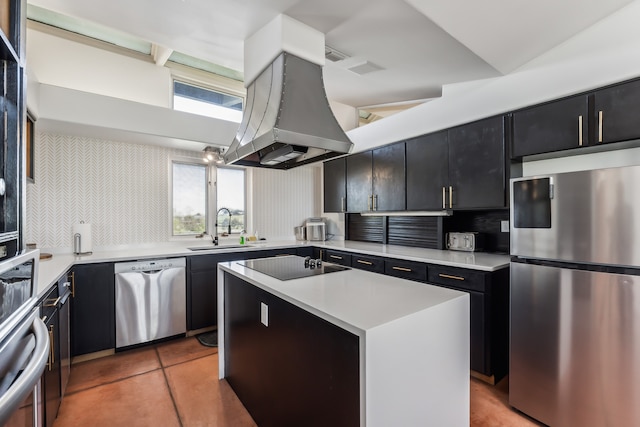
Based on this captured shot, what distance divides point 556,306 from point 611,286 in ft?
0.98

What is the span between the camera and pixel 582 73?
190 cm

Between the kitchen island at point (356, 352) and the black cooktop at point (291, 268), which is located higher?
the black cooktop at point (291, 268)

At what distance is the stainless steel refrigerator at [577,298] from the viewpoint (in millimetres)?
1488

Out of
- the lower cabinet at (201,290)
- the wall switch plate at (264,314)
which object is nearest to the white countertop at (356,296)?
the wall switch plate at (264,314)

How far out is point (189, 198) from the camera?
3.72 metres

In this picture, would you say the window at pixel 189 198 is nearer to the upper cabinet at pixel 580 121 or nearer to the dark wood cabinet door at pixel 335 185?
the dark wood cabinet door at pixel 335 185

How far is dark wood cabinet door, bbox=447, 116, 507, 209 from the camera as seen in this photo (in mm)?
2473

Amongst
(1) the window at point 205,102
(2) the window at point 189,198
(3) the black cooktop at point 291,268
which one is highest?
(1) the window at point 205,102

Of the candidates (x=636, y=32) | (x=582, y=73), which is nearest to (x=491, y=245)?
(x=582, y=73)

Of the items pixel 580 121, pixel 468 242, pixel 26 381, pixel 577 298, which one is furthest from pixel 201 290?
pixel 580 121

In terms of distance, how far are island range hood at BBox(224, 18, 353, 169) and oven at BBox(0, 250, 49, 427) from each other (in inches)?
51.4

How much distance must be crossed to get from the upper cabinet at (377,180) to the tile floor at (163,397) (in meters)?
1.99

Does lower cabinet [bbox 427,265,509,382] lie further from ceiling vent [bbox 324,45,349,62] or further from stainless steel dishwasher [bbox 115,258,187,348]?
stainless steel dishwasher [bbox 115,258,187,348]

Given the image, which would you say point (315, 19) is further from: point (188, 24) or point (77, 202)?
point (77, 202)
